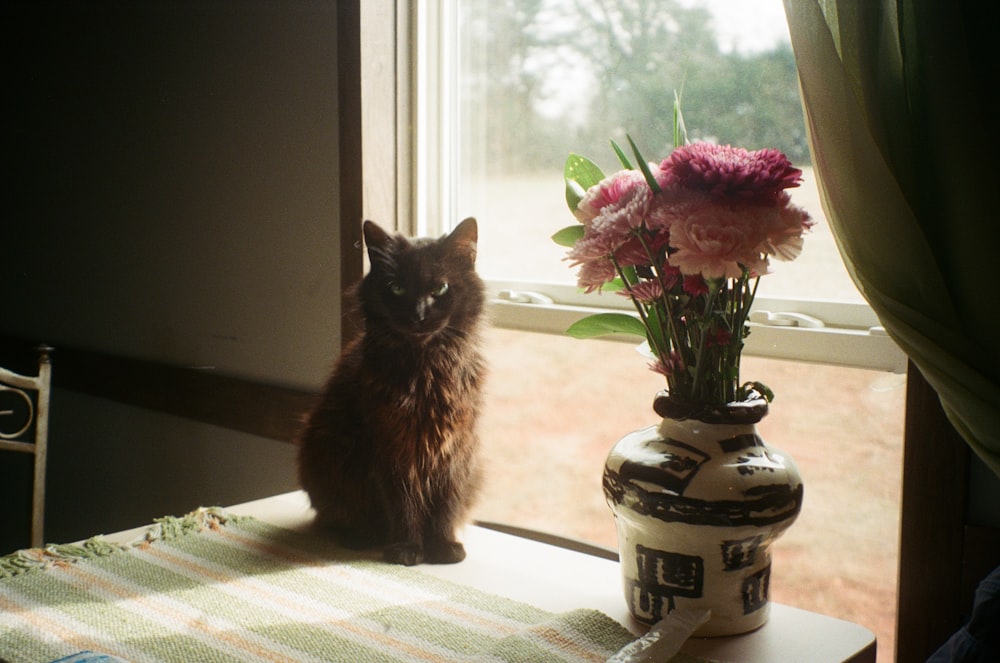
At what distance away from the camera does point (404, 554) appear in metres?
1.17

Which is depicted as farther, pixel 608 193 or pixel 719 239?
pixel 608 193

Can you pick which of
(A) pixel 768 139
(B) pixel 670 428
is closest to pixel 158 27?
(A) pixel 768 139

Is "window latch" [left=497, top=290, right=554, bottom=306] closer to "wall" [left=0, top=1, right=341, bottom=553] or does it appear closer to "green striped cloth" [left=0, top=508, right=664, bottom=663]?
"wall" [left=0, top=1, right=341, bottom=553]

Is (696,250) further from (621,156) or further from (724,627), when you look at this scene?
(724,627)

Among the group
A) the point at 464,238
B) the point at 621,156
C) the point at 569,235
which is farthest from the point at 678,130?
the point at 464,238

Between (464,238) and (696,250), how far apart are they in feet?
1.36

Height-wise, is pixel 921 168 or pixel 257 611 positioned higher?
pixel 921 168

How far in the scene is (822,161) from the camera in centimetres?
91

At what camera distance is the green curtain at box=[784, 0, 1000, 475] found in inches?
32.7

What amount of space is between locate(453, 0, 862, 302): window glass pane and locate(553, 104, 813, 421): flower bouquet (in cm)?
36

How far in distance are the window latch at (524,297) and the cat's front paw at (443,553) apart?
55 cm

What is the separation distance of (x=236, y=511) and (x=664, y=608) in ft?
2.47

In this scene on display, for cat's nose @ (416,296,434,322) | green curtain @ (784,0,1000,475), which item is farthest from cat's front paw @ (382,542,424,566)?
green curtain @ (784,0,1000,475)

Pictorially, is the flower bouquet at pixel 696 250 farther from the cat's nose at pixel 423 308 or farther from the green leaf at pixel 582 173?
the cat's nose at pixel 423 308
